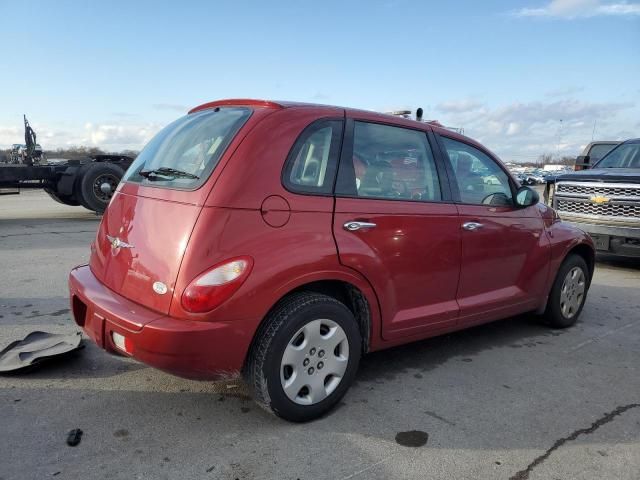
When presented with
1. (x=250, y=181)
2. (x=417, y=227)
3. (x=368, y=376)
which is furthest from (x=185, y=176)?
(x=368, y=376)

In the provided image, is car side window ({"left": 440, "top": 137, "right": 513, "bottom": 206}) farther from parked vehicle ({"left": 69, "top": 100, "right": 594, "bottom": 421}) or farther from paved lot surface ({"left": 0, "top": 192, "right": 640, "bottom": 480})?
paved lot surface ({"left": 0, "top": 192, "right": 640, "bottom": 480})

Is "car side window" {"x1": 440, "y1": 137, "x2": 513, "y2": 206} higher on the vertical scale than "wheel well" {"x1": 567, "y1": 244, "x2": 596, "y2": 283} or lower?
higher

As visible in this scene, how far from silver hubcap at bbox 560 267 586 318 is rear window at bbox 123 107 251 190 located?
3401 millimetres

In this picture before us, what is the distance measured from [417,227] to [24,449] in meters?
2.52

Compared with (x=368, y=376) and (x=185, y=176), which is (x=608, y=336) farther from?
(x=185, y=176)

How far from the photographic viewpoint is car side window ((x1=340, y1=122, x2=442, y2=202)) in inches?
131

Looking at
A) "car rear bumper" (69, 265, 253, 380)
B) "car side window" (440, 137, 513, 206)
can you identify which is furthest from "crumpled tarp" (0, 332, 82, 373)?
"car side window" (440, 137, 513, 206)

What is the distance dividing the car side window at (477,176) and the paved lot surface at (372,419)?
1227 mm

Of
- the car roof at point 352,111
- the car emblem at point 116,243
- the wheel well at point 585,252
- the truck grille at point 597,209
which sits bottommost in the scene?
the wheel well at point 585,252

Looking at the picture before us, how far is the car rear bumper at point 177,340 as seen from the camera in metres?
2.62

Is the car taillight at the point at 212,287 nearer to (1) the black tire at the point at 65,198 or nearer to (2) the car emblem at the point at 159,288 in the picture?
(2) the car emblem at the point at 159,288

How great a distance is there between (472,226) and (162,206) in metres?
2.17

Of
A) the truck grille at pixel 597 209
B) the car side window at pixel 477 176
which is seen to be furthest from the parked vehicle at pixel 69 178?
the car side window at pixel 477 176

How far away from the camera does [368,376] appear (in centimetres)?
369
